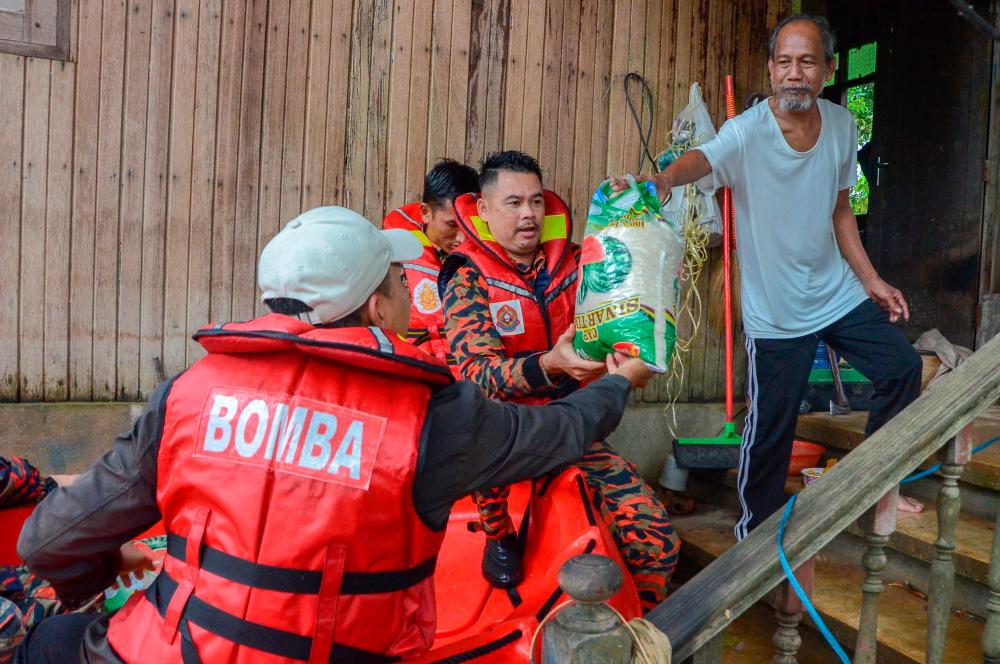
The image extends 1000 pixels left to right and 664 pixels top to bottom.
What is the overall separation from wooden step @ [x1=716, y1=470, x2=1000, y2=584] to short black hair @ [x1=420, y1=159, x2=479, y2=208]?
6.71ft

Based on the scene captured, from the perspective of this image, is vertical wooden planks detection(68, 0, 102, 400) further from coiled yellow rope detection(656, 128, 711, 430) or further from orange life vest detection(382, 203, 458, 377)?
coiled yellow rope detection(656, 128, 711, 430)

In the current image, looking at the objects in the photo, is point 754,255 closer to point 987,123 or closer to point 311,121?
point 311,121

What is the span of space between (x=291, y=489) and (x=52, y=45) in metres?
2.96

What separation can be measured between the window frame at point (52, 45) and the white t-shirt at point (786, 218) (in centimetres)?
269

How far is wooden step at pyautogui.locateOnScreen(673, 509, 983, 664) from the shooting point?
239cm

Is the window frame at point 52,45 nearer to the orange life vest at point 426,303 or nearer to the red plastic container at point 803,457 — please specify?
the orange life vest at point 426,303

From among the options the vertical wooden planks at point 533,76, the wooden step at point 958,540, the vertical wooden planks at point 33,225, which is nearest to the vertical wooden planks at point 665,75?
the vertical wooden planks at point 533,76

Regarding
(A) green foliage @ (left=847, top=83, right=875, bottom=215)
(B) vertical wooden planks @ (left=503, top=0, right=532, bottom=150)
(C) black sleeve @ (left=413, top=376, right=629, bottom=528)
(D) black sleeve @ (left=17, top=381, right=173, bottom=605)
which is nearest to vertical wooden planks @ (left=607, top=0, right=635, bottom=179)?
(B) vertical wooden planks @ (left=503, top=0, right=532, bottom=150)

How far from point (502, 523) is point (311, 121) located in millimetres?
2264

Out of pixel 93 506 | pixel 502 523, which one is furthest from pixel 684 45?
pixel 93 506

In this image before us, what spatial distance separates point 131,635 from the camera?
4.38 ft

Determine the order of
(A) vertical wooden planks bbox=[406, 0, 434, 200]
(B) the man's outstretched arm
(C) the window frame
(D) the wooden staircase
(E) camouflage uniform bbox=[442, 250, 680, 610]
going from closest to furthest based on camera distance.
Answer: (E) camouflage uniform bbox=[442, 250, 680, 610] → (D) the wooden staircase → (B) the man's outstretched arm → (C) the window frame → (A) vertical wooden planks bbox=[406, 0, 434, 200]

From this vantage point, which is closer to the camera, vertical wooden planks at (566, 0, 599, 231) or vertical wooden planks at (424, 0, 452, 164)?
vertical wooden planks at (424, 0, 452, 164)

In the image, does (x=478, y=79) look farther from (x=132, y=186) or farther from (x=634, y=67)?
(x=132, y=186)
